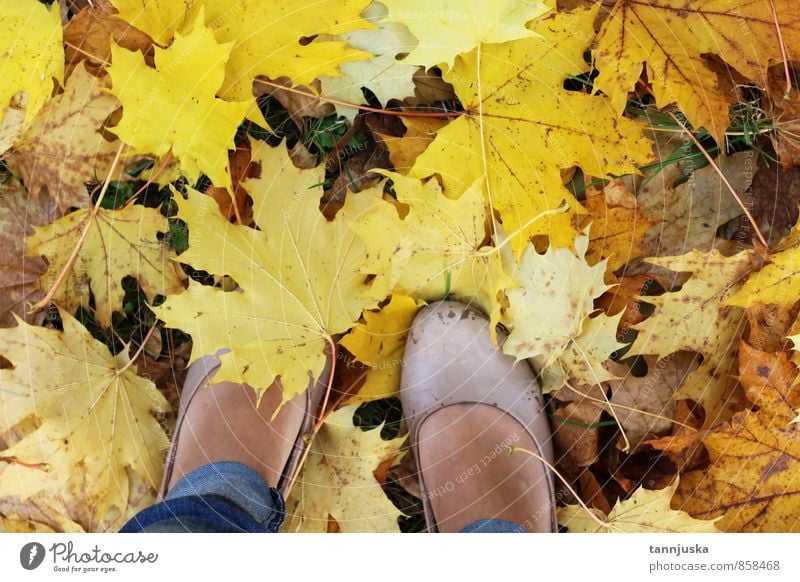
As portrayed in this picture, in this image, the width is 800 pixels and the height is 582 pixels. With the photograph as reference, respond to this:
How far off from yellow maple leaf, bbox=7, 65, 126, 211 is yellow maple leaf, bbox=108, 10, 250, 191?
2.5 inches

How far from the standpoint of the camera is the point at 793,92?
64 centimetres

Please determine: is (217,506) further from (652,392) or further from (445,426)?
(652,392)

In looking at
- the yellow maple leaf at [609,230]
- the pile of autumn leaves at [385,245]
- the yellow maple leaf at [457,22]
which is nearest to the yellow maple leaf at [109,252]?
the pile of autumn leaves at [385,245]

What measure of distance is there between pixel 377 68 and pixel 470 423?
1.28 feet

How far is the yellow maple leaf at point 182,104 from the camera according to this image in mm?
560

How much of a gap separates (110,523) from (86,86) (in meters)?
0.46

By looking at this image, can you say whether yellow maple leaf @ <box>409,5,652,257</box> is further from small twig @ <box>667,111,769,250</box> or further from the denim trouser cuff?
the denim trouser cuff

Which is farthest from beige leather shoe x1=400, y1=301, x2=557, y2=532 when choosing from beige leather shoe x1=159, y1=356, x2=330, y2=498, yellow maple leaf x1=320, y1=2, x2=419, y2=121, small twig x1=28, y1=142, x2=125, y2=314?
small twig x1=28, y1=142, x2=125, y2=314

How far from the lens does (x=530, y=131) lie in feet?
1.97

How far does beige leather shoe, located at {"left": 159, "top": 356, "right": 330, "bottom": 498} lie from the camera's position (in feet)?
2.24

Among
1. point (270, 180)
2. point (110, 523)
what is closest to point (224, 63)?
point (270, 180)

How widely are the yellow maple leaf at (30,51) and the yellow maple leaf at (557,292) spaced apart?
0.48m

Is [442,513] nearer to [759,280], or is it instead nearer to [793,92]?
[759,280]
